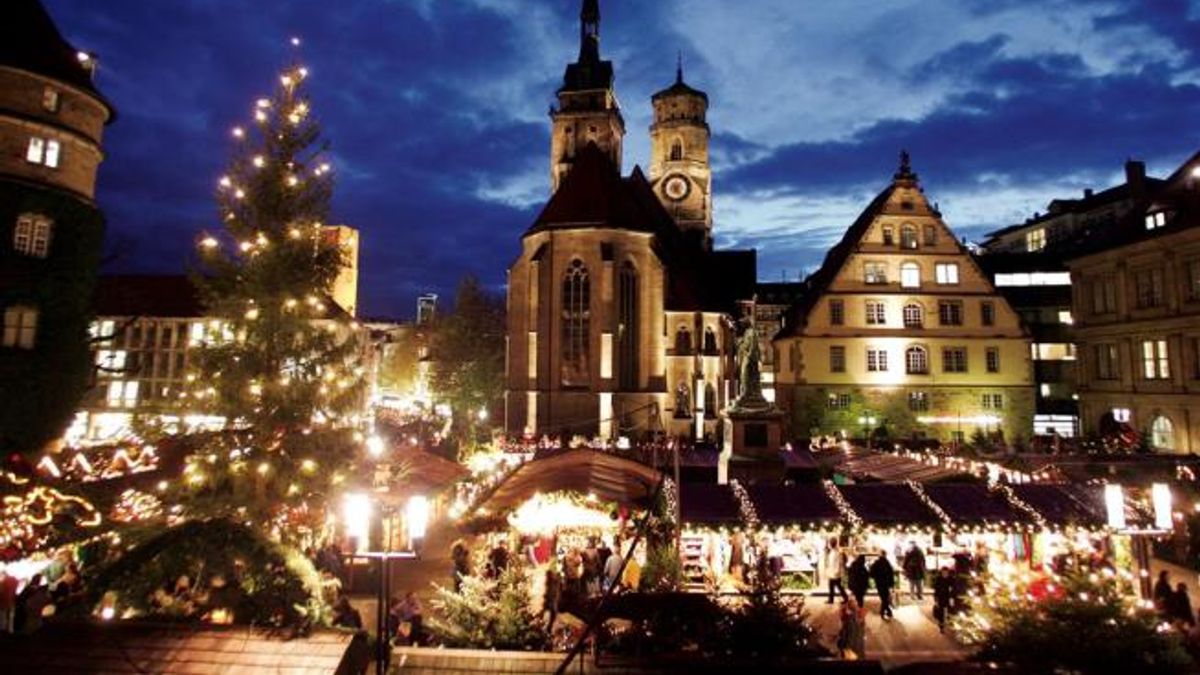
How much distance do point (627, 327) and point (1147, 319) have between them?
86.3 ft

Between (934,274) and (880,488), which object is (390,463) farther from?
(934,274)

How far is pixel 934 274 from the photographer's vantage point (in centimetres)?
3819

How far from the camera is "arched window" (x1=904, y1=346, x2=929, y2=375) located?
38.4 metres

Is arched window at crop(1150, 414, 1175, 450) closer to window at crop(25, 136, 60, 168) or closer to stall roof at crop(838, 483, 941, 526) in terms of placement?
stall roof at crop(838, 483, 941, 526)

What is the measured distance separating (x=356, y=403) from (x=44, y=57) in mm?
21908

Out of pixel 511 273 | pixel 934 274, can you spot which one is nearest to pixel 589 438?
pixel 511 273

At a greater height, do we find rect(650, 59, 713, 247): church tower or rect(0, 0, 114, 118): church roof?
rect(650, 59, 713, 247): church tower

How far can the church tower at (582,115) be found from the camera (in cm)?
6686

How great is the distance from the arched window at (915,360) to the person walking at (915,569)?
80.8 feet

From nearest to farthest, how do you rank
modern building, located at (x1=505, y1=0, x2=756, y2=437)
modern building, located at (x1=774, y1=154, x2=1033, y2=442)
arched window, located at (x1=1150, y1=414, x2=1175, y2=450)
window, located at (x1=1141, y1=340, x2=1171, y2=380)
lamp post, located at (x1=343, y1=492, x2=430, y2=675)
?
lamp post, located at (x1=343, y1=492, x2=430, y2=675) < arched window, located at (x1=1150, y1=414, x2=1175, y2=450) < window, located at (x1=1141, y1=340, x2=1171, y2=380) < modern building, located at (x1=774, y1=154, x2=1033, y2=442) < modern building, located at (x1=505, y1=0, x2=756, y2=437)

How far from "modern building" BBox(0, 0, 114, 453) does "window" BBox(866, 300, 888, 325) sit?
3609 cm

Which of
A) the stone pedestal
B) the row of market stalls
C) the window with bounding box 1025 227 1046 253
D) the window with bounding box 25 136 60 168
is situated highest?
the window with bounding box 1025 227 1046 253

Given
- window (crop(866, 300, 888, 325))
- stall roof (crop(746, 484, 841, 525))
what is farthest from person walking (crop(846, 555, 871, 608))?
window (crop(866, 300, 888, 325))

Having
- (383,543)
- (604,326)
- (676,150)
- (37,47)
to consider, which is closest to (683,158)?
(676,150)
